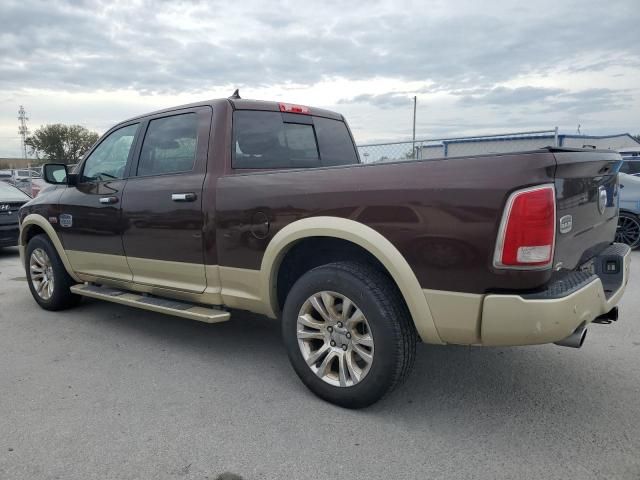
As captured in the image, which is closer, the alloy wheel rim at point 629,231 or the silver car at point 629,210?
the silver car at point 629,210

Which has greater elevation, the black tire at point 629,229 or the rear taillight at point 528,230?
the rear taillight at point 528,230

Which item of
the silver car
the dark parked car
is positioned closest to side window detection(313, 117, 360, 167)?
the silver car

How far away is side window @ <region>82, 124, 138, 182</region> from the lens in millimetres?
4418

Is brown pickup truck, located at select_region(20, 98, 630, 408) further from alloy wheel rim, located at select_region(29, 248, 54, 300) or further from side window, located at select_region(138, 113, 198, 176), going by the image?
alloy wheel rim, located at select_region(29, 248, 54, 300)

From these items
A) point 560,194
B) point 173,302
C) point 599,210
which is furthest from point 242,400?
point 599,210

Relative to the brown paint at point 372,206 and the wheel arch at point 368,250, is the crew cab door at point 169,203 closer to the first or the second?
the brown paint at point 372,206

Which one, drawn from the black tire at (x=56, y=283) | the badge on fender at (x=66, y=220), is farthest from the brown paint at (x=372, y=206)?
the black tire at (x=56, y=283)

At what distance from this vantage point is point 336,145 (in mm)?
4621

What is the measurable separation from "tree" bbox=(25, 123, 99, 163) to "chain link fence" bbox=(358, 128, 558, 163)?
55570mm

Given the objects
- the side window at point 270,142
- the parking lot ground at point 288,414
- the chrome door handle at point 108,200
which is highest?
the side window at point 270,142

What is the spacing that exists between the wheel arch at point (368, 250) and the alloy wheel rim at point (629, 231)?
23.9 feet

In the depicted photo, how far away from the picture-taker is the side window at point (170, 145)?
3855 mm

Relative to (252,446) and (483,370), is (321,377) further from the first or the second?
(483,370)

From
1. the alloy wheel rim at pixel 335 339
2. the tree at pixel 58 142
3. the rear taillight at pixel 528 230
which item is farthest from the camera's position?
the tree at pixel 58 142
